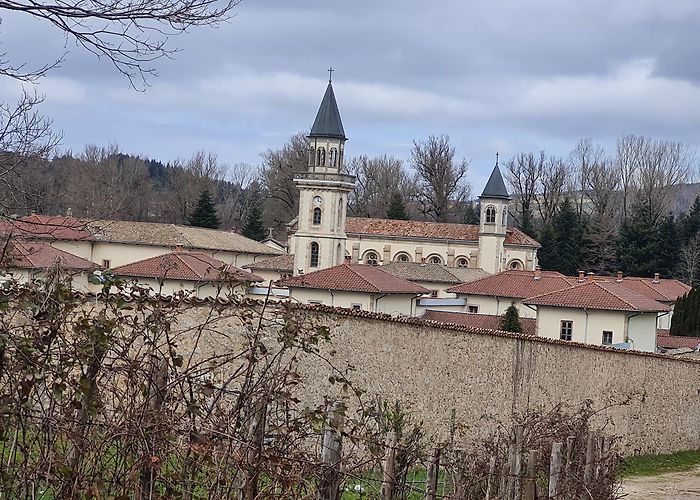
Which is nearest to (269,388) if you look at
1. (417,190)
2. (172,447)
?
(172,447)

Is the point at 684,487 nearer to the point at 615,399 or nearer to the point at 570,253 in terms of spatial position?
the point at 615,399

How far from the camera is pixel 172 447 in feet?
17.3

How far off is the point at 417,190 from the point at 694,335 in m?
60.5

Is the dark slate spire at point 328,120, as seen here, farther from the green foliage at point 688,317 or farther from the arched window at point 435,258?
the green foliage at point 688,317

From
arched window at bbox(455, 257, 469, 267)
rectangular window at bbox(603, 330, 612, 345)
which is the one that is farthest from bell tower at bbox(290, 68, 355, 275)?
rectangular window at bbox(603, 330, 612, 345)

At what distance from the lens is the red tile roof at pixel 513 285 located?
→ 47.2 m

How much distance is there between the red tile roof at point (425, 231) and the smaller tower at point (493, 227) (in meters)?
0.66

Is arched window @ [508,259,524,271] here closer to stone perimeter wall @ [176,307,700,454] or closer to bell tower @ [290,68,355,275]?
bell tower @ [290,68,355,275]

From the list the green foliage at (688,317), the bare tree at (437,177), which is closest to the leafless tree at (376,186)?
the bare tree at (437,177)

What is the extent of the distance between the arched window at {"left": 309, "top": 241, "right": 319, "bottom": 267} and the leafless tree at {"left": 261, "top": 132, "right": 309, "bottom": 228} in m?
25.4

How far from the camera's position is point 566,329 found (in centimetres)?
3459

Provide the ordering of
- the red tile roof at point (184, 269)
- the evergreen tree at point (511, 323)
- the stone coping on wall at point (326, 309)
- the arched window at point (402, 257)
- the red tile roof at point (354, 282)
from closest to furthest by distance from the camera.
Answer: the stone coping on wall at point (326, 309) → the red tile roof at point (184, 269) → the evergreen tree at point (511, 323) → the red tile roof at point (354, 282) → the arched window at point (402, 257)

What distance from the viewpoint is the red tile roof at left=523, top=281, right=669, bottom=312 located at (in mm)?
33344

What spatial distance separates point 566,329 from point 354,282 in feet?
25.0
